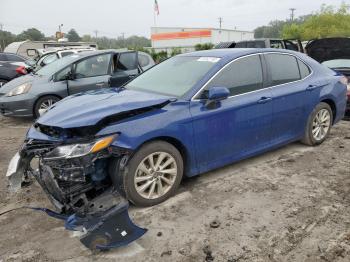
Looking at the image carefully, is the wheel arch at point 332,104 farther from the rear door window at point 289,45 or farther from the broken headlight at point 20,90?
the rear door window at point 289,45

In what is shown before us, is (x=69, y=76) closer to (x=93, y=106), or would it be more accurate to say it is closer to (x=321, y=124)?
(x=93, y=106)

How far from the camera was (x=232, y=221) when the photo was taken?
11.6ft

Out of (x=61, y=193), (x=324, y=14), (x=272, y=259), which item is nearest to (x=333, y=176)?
(x=272, y=259)

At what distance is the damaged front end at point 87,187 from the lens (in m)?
3.09

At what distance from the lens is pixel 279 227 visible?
134 inches

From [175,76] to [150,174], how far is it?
1.43 m

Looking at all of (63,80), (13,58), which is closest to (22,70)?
(13,58)

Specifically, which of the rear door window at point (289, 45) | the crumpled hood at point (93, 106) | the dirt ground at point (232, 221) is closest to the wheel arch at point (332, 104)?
the dirt ground at point (232, 221)

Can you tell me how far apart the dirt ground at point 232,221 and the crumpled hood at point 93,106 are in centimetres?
102

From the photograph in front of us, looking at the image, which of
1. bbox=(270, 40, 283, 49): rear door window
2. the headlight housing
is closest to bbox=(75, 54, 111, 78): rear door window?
the headlight housing

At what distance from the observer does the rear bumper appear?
7.66m

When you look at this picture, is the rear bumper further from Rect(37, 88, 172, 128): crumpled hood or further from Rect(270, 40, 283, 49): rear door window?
Rect(270, 40, 283, 49): rear door window

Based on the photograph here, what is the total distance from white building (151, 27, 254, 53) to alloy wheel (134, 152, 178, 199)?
52528 mm

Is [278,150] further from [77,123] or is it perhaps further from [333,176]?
[77,123]
